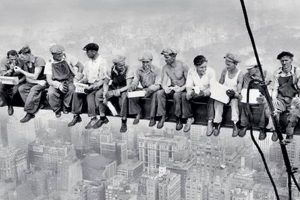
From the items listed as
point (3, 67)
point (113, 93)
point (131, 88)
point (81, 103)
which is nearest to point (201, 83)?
point (131, 88)

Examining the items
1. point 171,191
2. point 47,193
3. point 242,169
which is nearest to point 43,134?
point 47,193

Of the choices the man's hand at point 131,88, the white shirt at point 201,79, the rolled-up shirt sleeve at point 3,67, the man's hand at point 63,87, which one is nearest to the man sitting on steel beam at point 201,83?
the white shirt at point 201,79

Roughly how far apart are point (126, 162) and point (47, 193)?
5.78 meters

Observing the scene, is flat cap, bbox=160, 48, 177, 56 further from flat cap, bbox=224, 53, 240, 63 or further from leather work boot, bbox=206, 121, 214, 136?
leather work boot, bbox=206, 121, 214, 136

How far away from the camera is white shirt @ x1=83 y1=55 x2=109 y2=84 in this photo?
7.20 metres

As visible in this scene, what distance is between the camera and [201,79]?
661 centimetres

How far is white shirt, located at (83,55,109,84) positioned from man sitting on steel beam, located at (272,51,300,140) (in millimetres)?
2479

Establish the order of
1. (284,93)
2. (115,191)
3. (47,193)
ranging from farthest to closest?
(47,193) → (115,191) → (284,93)

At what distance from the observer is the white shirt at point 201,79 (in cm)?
660

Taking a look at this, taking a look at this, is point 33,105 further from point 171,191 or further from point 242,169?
point 242,169

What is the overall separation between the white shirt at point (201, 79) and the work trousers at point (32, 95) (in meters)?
2.55

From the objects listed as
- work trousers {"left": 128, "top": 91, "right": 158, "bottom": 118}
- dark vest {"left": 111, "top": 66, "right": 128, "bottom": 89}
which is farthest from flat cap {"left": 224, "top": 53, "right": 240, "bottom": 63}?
dark vest {"left": 111, "top": 66, "right": 128, "bottom": 89}

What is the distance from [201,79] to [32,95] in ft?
9.39

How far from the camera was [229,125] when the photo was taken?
21.9 feet
